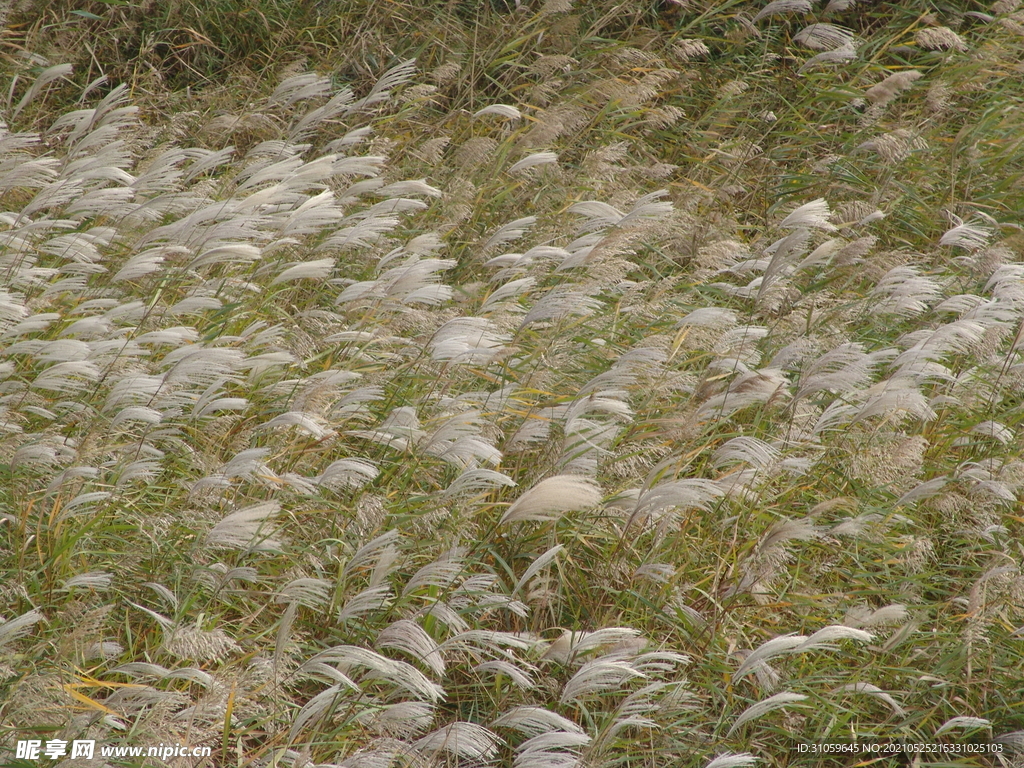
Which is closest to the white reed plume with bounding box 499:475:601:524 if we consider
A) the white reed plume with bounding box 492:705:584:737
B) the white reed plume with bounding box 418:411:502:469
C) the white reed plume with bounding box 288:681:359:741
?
the white reed plume with bounding box 418:411:502:469

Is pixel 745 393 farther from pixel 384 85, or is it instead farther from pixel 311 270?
pixel 384 85

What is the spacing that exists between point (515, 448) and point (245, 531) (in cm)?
84

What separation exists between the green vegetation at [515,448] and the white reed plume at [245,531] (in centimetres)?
3

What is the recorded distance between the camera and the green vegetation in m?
2.21

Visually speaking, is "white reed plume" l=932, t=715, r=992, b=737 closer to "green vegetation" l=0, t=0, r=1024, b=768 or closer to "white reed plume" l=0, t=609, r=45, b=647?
"green vegetation" l=0, t=0, r=1024, b=768

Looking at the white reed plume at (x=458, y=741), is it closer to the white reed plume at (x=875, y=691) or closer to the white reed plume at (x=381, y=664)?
the white reed plume at (x=381, y=664)

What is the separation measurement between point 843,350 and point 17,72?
423cm

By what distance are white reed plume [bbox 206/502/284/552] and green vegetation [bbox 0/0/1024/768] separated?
0.10 ft

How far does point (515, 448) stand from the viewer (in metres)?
2.76

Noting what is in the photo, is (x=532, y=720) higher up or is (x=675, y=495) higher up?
(x=675, y=495)

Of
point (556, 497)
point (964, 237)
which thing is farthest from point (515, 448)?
point (964, 237)

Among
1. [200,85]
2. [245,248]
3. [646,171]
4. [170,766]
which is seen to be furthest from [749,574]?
[200,85]

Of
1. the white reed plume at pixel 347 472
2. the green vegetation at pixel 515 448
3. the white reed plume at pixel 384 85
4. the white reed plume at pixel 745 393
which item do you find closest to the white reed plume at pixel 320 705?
the green vegetation at pixel 515 448

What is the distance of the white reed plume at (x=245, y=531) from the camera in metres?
2.21
